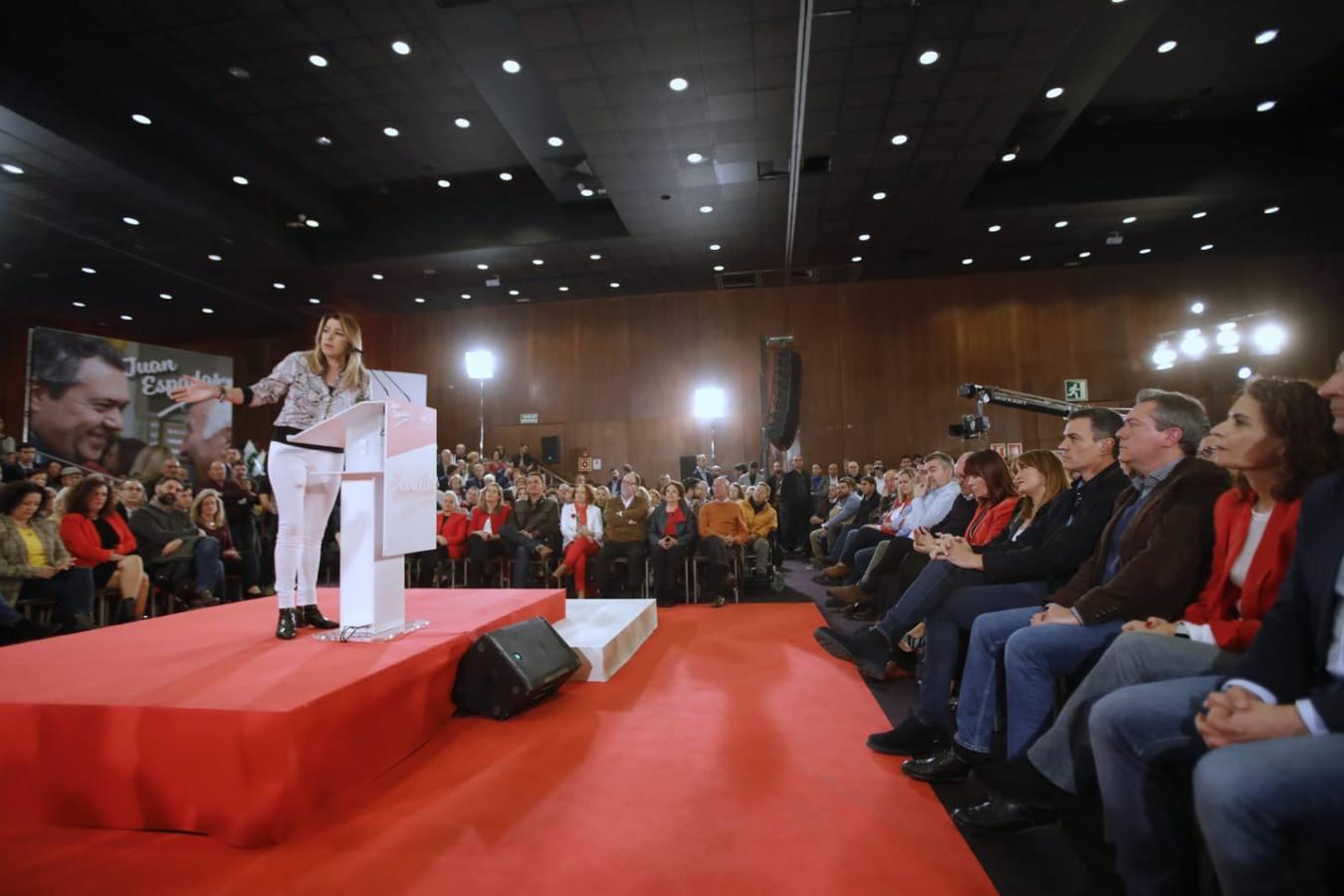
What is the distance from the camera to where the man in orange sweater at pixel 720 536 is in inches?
215

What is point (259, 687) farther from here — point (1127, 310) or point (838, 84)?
point (1127, 310)

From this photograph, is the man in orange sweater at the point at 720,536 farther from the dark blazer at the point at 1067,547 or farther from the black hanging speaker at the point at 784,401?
the black hanging speaker at the point at 784,401

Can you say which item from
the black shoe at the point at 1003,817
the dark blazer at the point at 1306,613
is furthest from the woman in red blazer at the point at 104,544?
the dark blazer at the point at 1306,613

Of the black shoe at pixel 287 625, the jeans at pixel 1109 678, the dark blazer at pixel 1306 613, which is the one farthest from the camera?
the black shoe at pixel 287 625

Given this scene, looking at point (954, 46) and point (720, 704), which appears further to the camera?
point (954, 46)

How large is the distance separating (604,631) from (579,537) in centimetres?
250

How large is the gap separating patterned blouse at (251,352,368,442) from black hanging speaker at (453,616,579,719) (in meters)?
1.10

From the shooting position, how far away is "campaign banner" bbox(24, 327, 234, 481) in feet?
32.8

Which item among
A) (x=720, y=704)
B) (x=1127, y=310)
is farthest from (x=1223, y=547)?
(x=1127, y=310)

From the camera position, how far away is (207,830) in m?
1.69

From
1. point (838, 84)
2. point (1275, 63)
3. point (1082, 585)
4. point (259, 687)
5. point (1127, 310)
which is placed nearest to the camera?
point (259, 687)

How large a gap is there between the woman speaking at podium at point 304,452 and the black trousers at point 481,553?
3387mm

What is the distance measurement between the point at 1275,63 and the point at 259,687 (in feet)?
34.6

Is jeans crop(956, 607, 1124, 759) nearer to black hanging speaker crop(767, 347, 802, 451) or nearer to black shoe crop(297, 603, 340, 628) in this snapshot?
black shoe crop(297, 603, 340, 628)
